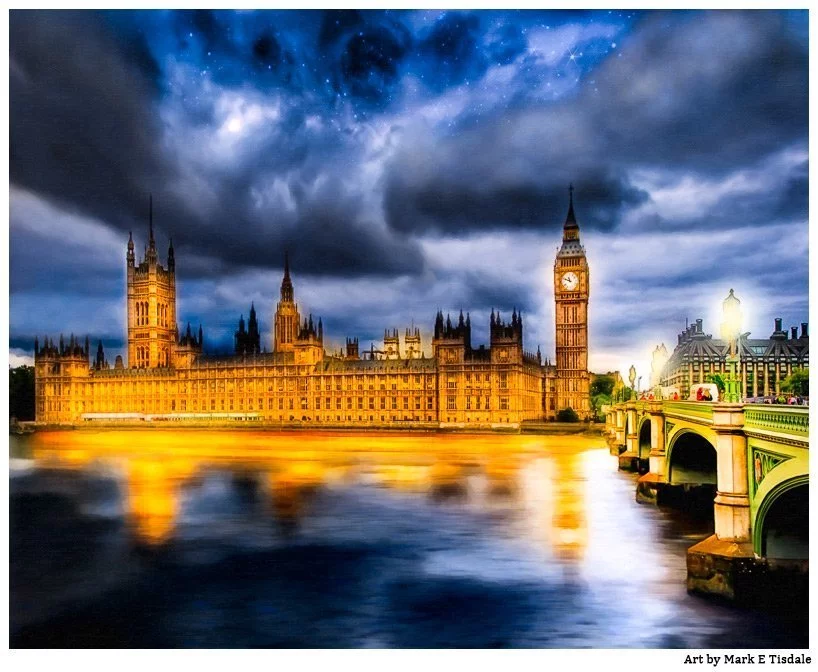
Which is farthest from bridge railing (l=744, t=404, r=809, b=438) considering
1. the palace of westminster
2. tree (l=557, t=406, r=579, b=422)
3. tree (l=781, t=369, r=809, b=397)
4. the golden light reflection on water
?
tree (l=557, t=406, r=579, b=422)

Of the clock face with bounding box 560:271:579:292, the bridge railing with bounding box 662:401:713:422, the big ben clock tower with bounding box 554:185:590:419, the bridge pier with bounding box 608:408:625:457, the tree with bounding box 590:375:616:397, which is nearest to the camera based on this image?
the bridge railing with bounding box 662:401:713:422

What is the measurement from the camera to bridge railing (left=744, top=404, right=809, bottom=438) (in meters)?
6.15

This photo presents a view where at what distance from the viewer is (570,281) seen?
17250 mm

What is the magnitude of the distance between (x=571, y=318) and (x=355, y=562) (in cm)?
1541

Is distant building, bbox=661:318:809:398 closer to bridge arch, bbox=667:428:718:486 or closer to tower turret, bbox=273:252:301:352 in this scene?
bridge arch, bbox=667:428:718:486

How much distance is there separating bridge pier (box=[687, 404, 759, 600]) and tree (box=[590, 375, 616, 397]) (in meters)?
24.0

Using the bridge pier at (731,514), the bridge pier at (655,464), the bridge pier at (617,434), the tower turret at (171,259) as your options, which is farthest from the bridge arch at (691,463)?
the tower turret at (171,259)

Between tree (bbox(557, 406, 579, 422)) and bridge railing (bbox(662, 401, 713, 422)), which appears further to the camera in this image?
tree (bbox(557, 406, 579, 422))

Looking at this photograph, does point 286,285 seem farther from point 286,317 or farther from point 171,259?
point 286,317

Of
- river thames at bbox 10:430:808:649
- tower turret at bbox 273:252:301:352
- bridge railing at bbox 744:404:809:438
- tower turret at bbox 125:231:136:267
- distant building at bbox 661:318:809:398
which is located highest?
tower turret at bbox 125:231:136:267

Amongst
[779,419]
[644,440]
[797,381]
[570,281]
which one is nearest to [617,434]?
[644,440]

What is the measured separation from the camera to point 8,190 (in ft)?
33.1

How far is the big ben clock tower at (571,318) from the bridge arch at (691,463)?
11.7ft

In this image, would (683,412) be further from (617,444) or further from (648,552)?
(617,444)
